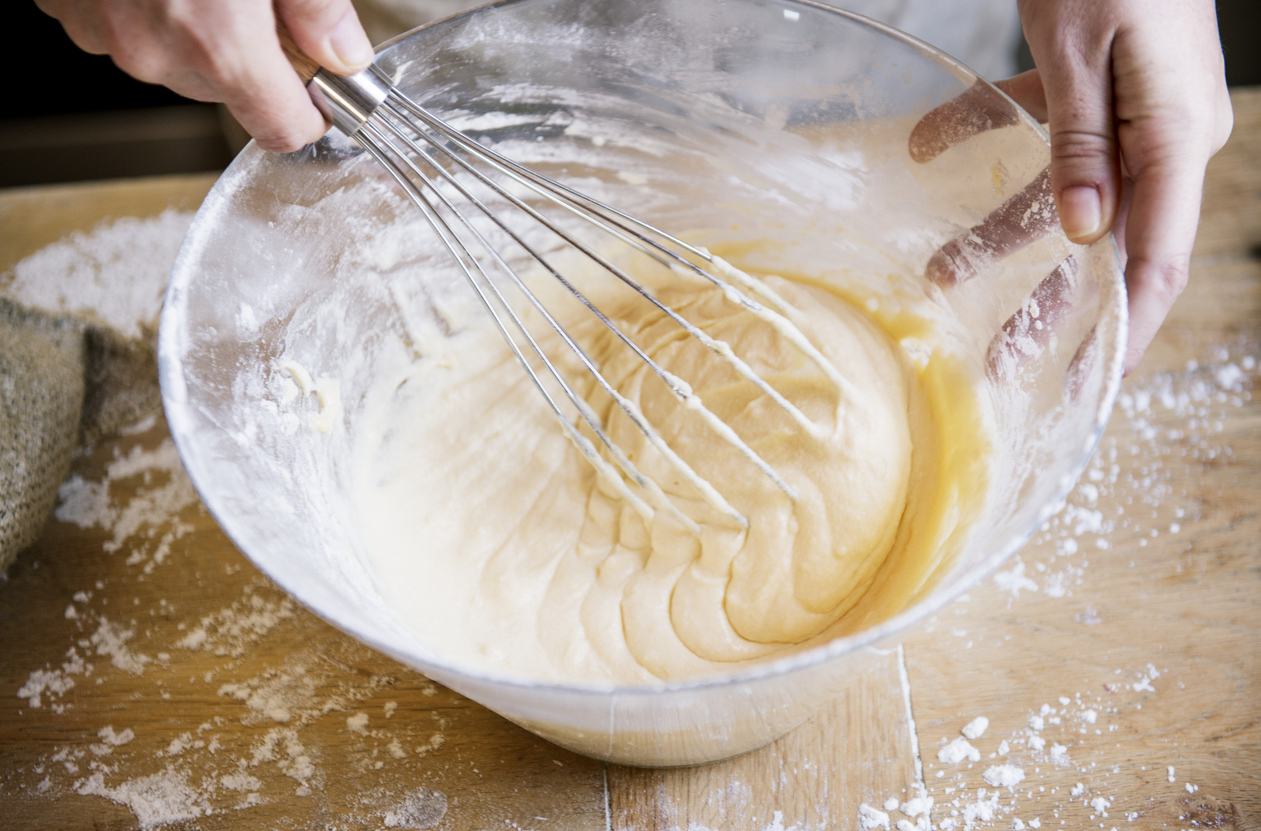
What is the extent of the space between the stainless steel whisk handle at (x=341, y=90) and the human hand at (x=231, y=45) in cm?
2

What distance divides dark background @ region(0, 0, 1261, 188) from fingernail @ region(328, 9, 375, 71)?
1.40 meters

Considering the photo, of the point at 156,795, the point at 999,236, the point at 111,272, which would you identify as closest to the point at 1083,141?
the point at 999,236

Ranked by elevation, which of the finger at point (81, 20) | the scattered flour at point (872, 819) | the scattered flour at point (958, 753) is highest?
the finger at point (81, 20)

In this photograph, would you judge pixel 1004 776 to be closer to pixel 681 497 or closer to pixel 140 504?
pixel 681 497

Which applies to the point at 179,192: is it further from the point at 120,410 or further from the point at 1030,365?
the point at 1030,365

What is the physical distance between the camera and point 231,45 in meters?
0.63

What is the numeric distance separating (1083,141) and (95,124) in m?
2.14

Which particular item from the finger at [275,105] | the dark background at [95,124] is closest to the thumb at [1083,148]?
the finger at [275,105]

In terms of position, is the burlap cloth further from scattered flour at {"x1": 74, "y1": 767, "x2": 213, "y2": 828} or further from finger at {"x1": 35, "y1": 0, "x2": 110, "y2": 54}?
finger at {"x1": 35, "y1": 0, "x2": 110, "y2": 54}

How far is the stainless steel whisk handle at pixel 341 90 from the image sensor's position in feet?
2.33

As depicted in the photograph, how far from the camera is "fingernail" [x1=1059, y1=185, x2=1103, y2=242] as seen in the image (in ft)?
2.18

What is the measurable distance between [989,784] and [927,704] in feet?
0.28

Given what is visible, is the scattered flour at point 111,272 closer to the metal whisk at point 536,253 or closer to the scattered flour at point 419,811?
the metal whisk at point 536,253

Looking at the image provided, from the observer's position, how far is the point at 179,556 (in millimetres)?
960
